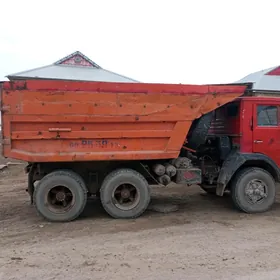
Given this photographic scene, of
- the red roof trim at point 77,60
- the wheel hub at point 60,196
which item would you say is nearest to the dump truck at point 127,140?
the wheel hub at point 60,196

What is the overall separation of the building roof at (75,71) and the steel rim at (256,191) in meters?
13.9

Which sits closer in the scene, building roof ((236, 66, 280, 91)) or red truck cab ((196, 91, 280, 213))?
red truck cab ((196, 91, 280, 213))

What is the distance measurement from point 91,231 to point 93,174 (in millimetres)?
1329

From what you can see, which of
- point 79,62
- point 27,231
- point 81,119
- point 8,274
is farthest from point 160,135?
point 79,62

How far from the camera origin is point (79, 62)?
22.6 m

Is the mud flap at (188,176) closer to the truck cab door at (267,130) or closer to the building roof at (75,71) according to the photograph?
the truck cab door at (267,130)

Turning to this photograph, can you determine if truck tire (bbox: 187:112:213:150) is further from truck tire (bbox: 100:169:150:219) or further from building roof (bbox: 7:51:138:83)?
building roof (bbox: 7:51:138:83)

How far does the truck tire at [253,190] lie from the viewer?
22.4 ft

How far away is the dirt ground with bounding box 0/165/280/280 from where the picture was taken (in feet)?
13.5

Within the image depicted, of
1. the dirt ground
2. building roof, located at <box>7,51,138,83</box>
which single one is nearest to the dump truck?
the dirt ground

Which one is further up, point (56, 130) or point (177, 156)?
point (56, 130)

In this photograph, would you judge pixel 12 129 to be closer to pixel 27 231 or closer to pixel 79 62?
pixel 27 231

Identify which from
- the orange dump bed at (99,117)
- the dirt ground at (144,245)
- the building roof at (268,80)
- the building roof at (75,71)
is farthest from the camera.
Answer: the building roof at (75,71)

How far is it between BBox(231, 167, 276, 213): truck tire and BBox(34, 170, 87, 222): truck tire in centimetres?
298
